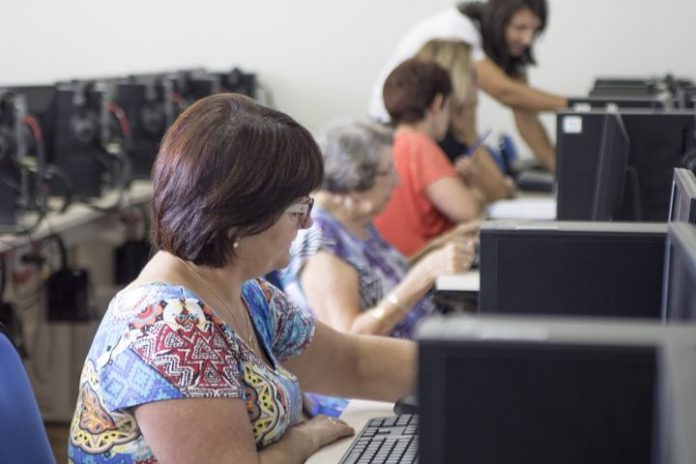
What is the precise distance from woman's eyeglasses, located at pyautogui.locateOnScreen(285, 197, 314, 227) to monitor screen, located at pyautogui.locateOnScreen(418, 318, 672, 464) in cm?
74

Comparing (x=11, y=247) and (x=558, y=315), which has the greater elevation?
(x=558, y=315)

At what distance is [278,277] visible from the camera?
242 cm

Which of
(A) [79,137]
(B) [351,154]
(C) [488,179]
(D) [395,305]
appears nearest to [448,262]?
(D) [395,305]

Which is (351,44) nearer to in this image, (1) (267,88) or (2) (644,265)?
(1) (267,88)

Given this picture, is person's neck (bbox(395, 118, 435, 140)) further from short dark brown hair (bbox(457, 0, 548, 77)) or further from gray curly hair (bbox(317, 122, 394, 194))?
short dark brown hair (bbox(457, 0, 548, 77))

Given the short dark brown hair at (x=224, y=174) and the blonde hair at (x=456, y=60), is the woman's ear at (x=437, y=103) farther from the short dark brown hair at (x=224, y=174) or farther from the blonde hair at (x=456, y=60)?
the short dark brown hair at (x=224, y=174)

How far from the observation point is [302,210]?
1589mm

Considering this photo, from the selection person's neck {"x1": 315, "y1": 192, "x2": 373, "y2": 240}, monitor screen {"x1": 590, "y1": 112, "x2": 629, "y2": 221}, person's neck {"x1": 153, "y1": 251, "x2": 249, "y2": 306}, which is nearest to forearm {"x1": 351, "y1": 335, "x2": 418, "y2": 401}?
person's neck {"x1": 153, "y1": 251, "x2": 249, "y2": 306}

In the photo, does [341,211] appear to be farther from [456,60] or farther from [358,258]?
[456,60]

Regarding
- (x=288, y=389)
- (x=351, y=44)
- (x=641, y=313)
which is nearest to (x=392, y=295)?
(x=288, y=389)

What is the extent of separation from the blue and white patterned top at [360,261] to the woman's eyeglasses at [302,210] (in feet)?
2.08

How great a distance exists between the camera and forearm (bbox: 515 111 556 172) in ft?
17.8

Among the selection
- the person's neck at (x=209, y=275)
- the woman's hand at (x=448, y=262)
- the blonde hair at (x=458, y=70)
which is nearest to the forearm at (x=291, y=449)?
the person's neck at (x=209, y=275)

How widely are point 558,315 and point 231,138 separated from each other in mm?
455
